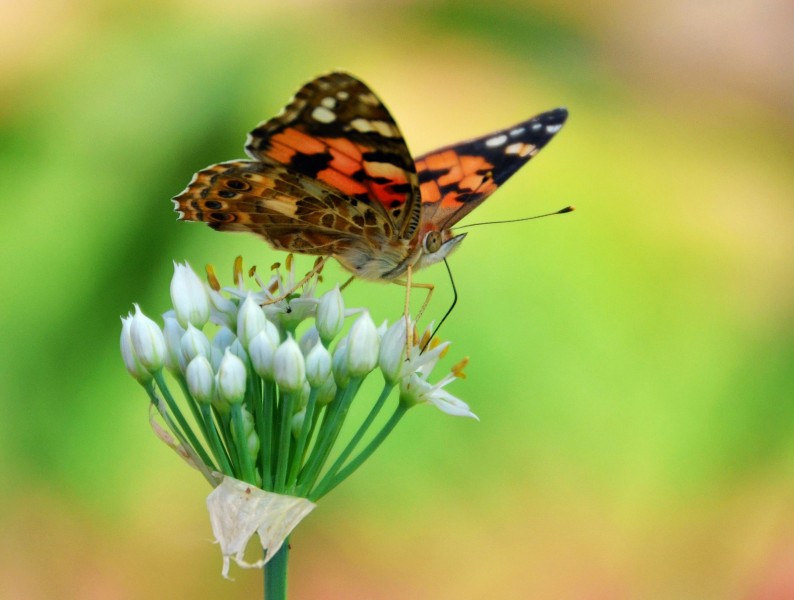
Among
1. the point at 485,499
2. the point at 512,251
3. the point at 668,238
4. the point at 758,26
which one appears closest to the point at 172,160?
the point at 512,251

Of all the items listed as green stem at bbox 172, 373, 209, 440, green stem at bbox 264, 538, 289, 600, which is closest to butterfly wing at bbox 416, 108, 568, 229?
green stem at bbox 172, 373, 209, 440

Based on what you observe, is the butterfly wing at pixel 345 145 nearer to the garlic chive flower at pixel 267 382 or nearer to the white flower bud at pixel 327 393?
the garlic chive flower at pixel 267 382

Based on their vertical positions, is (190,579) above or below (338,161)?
below

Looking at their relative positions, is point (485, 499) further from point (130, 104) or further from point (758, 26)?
point (758, 26)

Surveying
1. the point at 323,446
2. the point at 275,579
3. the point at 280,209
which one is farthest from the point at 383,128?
the point at 275,579

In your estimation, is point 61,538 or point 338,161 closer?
point 338,161

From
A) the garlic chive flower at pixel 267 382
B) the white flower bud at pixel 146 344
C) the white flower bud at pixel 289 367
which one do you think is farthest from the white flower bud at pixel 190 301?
the white flower bud at pixel 289 367

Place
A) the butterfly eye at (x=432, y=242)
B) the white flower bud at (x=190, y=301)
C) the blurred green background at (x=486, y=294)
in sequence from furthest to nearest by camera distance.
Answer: the blurred green background at (x=486, y=294) → the butterfly eye at (x=432, y=242) → the white flower bud at (x=190, y=301)
